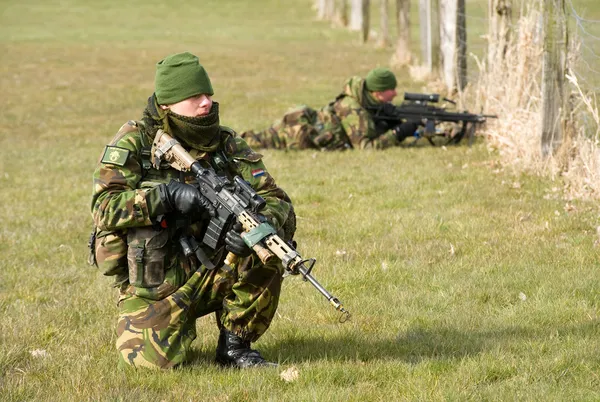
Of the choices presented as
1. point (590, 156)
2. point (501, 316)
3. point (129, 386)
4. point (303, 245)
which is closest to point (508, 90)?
point (590, 156)

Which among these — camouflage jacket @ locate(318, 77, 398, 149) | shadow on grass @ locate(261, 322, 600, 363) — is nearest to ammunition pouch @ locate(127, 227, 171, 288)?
shadow on grass @ locate(261, 322, 600, 363)

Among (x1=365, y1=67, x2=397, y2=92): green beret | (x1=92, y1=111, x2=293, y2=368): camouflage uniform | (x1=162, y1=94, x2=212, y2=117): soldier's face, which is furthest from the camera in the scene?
(x1=365, y1=67, x2=397, y2=92): green beret

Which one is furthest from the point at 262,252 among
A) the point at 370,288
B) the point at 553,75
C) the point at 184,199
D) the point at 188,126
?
the point at 553,75

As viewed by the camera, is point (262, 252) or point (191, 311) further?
point (191, 311)

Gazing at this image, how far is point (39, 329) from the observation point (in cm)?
589

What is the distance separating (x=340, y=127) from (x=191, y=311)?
7284 millimetres

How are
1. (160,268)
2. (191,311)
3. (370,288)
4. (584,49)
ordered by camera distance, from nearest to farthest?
(160,268) < (191,311) < (370,288) < (584,49)

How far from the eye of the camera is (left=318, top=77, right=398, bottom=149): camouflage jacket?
39.5 feet

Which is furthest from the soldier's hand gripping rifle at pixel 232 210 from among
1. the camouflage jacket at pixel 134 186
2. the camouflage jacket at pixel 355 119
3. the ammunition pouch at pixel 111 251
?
the camouflage jacket at pixel 355 119

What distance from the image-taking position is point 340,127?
12.1 meters

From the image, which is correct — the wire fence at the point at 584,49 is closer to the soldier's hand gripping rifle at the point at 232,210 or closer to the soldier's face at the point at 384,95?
the soldier's face at the point at 384,95

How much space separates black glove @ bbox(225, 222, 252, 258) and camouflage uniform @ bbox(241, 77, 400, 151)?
7.45m

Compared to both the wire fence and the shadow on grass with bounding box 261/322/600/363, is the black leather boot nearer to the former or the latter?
the shadow on grass with bounding box 261/322/600/363

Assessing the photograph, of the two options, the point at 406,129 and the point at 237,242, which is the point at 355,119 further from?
the point at 237,242
